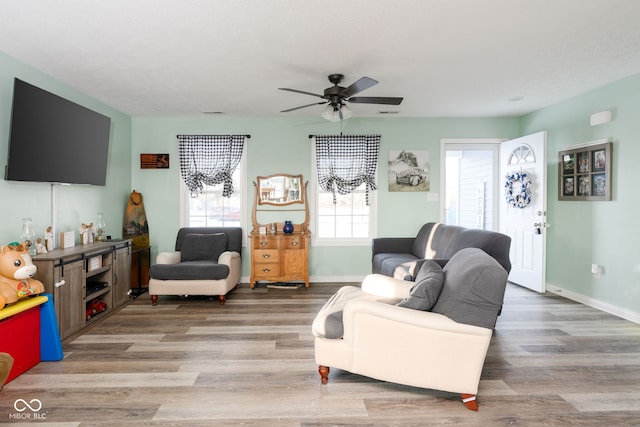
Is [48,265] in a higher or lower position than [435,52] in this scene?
lower

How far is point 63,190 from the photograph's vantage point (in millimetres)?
3875

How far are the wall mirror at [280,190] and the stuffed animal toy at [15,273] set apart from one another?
3.06m

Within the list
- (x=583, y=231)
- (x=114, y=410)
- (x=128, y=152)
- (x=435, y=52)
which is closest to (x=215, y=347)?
(x=114, y=410)

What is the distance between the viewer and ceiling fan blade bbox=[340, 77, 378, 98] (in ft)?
9.62

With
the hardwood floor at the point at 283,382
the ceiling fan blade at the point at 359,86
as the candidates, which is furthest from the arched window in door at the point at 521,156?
the ceiling fan blade at the point at 359,86

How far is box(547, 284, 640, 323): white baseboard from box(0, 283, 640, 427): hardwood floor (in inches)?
4.5

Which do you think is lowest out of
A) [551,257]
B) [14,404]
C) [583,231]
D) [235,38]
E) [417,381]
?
[14,404]

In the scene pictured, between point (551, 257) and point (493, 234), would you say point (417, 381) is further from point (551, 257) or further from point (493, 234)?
point (551, 257)

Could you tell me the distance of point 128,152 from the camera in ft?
17.3

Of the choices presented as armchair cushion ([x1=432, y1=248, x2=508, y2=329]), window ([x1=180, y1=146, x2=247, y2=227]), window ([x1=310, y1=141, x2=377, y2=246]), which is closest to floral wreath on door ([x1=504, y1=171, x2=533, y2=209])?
window ([x1=310, y1=141, x2=377, y2=246])

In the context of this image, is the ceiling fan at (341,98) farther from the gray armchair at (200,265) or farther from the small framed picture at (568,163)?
the small framed picture at (568,163)

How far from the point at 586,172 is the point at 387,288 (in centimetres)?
303

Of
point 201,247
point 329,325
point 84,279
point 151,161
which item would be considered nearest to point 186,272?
point 201,247

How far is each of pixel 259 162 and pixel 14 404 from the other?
3.87 metres
